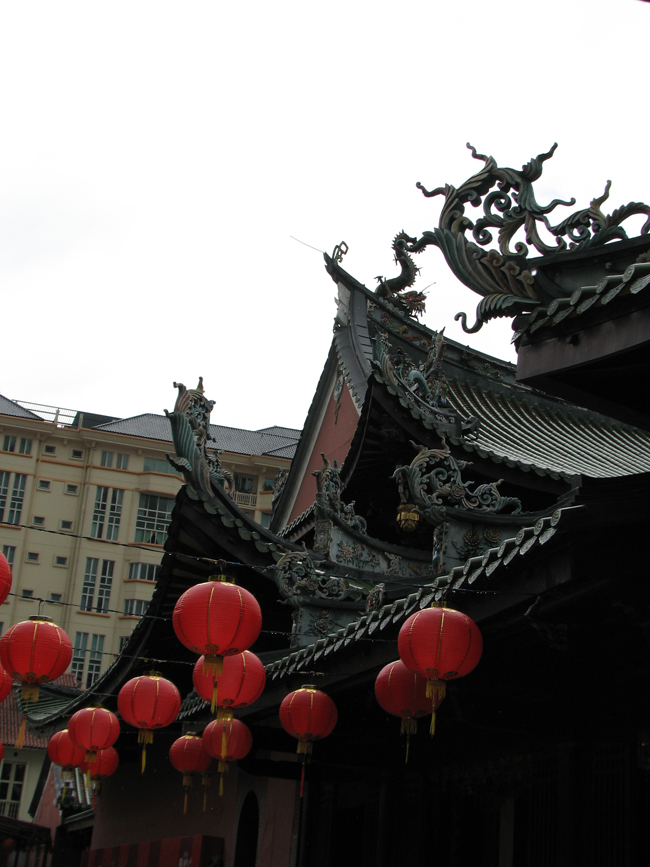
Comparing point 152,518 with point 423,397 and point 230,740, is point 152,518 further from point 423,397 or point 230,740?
point 230,740

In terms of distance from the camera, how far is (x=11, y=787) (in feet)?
108

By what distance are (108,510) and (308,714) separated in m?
32.1

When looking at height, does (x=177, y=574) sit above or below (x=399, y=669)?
above

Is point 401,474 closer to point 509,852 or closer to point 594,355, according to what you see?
point 509,852

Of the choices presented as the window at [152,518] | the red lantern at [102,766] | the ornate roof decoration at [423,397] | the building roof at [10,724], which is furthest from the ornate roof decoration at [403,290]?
the window at [152,518]

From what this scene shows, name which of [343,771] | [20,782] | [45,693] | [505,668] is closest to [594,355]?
[505,668]

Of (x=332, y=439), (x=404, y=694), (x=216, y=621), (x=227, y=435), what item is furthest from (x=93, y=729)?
(x=227, y=435)

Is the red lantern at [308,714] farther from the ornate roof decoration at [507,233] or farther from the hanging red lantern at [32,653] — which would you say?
the ornate roof decoration at [507,233]

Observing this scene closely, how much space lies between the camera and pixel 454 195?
18.9ft

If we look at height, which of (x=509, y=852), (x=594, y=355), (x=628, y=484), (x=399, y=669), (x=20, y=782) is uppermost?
(x=594, y=355)

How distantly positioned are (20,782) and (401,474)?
1137 inches

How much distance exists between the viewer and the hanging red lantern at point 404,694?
21.9ft

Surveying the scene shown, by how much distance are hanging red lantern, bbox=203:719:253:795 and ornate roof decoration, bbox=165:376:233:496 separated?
110 inches

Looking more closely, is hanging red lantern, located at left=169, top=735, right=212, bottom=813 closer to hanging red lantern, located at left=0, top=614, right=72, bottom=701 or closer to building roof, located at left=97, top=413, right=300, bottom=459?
hanging red lantern, located at left=0, top=614, right=72, bottom=701
